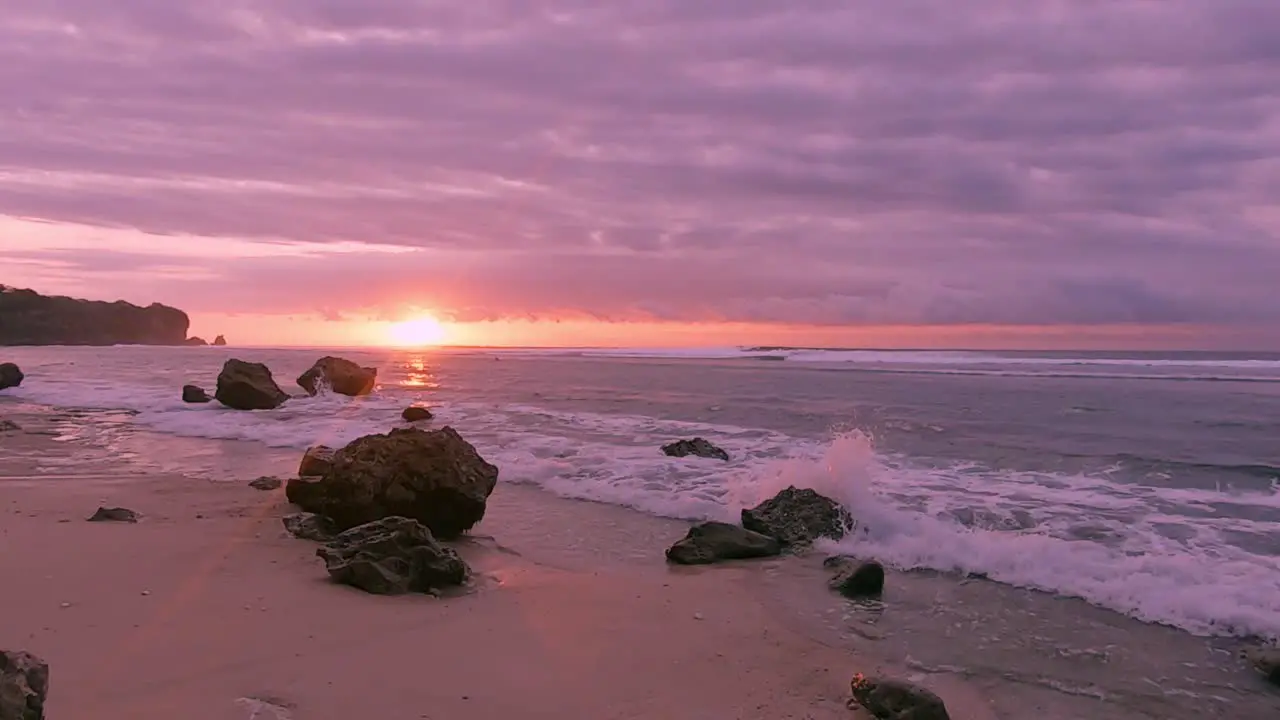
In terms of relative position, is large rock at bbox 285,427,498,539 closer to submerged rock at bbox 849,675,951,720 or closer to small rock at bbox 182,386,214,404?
submerged rock at bbox 849,675,951,720

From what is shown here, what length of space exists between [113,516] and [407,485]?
3271 millimetres

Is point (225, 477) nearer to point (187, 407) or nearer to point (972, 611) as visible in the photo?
point (972, 611)

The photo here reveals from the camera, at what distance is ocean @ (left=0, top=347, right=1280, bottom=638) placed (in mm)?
8914

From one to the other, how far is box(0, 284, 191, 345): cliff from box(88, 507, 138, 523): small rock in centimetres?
14079

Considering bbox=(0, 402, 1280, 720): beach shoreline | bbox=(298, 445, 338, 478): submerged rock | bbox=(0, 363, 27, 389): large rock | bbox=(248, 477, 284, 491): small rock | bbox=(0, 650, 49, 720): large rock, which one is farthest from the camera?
bbox=(0, 363, 27, 389): large rock

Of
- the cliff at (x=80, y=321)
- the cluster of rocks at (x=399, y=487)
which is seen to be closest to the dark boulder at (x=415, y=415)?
the cluster of rocks at (x=399, y=487)

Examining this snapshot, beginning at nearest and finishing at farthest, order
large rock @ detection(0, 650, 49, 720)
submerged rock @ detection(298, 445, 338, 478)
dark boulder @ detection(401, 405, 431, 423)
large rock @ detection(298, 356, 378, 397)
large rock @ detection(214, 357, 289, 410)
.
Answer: large rock @ detection(0, 650, 49, 720) < submerged rock @ detection(298, 445, 338, 478) < dark boulder @ detection(401, 405, 431, 423) < large rock @ detection(214, 357, 289, 410) < large rock @ detection(298, 356, 378, 397)

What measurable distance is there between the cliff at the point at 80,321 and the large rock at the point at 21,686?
5806 inches

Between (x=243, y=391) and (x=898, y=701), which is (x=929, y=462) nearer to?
(x=898, y=701)

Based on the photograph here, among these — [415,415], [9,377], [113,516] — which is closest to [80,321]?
[9,377]

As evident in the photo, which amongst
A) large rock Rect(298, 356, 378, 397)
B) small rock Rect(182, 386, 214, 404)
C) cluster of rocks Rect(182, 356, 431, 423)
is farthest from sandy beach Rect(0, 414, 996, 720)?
large rock Rect(298, 356, 378, 397)

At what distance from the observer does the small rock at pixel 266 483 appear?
12.1 meters

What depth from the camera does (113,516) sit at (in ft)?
31.1

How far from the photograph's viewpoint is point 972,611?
760cm
